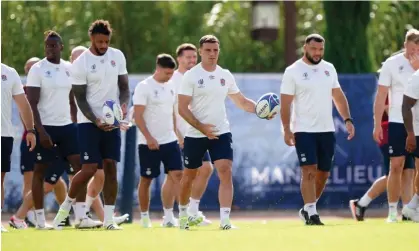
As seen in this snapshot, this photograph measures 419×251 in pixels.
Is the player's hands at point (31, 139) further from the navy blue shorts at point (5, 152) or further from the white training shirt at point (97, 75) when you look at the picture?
the white training shirt at point (97, 75)

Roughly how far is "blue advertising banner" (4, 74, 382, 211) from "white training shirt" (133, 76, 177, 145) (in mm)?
6022

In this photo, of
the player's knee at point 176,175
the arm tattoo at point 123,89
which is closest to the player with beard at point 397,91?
the player's knee at point 176,175

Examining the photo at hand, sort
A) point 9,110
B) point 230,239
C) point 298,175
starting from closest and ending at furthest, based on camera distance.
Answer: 1. point 230,239
2. point 9,110
3. point 298,175

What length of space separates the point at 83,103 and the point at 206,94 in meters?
1.41

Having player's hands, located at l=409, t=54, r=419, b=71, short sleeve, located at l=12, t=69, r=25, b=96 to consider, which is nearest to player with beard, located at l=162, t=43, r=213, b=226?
short sleeve, located at l=12, t=69, r=25, b=96

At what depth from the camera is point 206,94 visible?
17016 mm

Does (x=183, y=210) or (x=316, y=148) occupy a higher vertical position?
(x=316, y=148)

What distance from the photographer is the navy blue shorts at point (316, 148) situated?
17.6 meters

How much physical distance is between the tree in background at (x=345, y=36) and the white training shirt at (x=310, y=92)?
9.58m

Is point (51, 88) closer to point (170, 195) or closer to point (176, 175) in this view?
point (176, 175)

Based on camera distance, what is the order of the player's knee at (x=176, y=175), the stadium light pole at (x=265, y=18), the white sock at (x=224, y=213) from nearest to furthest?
the white sock at (x=224, y=213), the player's knee at (x=176, y=175), the stadium light pole at (x=265, y=18)

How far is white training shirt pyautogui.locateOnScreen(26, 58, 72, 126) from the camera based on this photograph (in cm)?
1781

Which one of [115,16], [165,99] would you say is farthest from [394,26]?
[165,99]

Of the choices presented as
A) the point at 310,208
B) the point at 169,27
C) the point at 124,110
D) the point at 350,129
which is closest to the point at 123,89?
the point at 124,110
